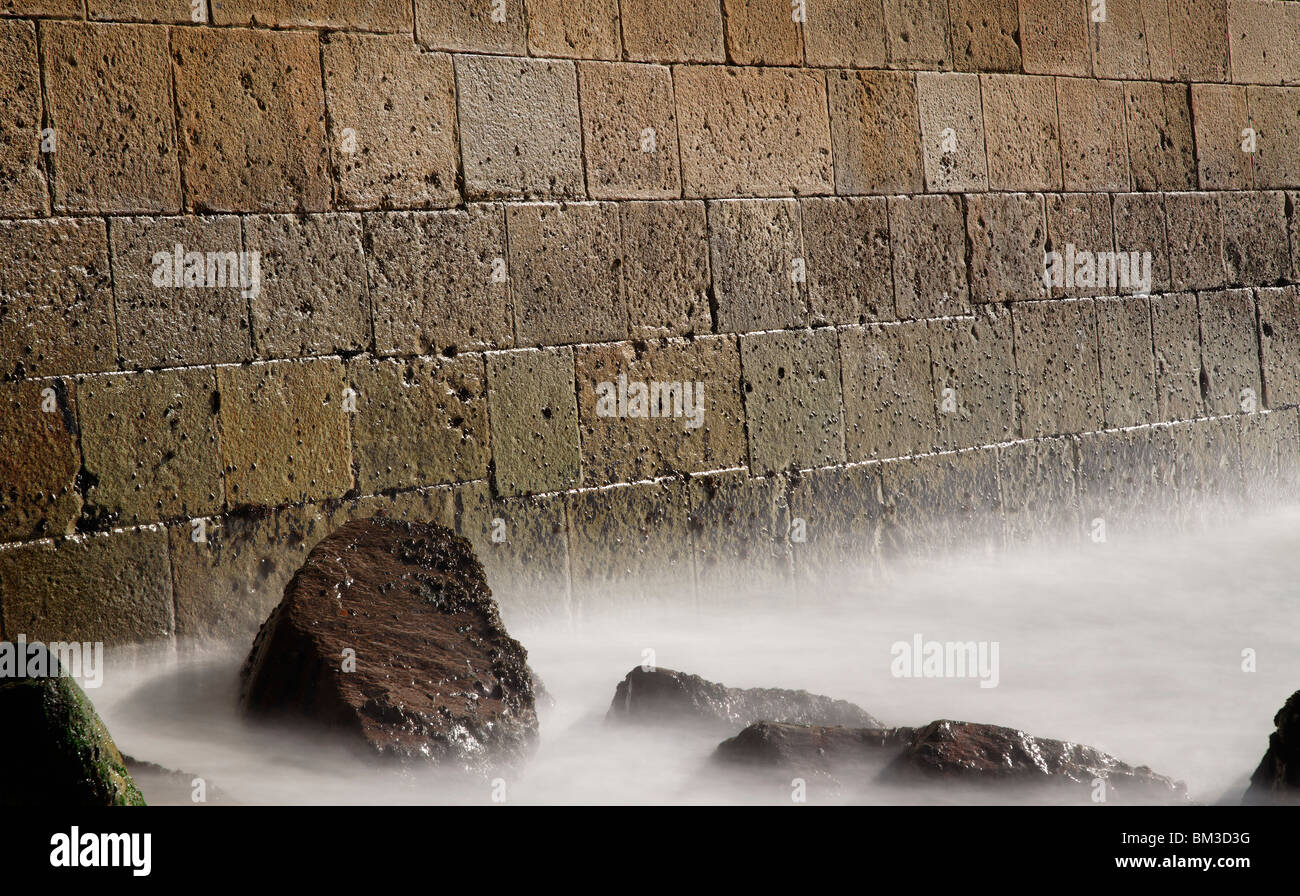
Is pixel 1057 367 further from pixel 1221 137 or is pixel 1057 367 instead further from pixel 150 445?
pixel 150 445

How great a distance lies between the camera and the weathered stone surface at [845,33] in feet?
21.2

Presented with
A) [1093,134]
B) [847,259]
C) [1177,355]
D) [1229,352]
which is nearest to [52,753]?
[847,259]

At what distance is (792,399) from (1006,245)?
183 centimetres

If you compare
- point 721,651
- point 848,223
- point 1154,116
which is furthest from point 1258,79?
point 721,651

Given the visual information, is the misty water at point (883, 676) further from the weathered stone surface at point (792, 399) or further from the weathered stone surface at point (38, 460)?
the weathered stone surface at point (792, 399)

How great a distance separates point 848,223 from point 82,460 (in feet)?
12.8

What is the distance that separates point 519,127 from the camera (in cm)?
560

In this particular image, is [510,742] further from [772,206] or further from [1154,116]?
[1154,116]
